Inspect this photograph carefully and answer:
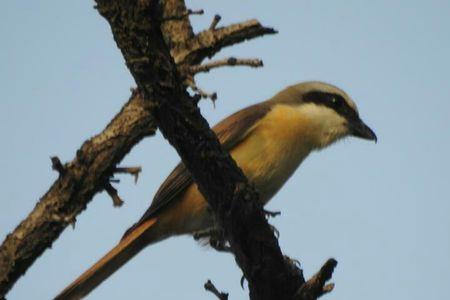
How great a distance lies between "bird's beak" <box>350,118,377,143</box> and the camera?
7.11m

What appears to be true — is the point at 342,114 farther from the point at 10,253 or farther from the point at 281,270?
the point at 10,253

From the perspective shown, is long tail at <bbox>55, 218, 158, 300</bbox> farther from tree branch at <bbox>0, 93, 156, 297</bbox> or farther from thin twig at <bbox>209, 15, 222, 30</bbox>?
thin twig at <bbox>209, 15, 222, 30</bbox>

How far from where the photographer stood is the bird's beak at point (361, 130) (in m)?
7.11

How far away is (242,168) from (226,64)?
164 centimetres

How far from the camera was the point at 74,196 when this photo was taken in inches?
200

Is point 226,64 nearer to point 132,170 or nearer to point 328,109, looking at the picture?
point 132,170

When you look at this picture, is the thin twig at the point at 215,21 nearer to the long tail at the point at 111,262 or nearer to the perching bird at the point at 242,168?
the perching bird at the point at 242,168

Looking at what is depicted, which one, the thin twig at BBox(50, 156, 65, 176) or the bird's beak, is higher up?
the thin twig at BBox(50, 156, 65, 176)

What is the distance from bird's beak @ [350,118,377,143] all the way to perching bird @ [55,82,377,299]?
0.42m

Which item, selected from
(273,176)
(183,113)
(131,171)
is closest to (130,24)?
(183,113)

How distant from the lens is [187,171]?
6.04m

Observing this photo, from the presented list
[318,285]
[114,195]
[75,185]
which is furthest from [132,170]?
[318,285]

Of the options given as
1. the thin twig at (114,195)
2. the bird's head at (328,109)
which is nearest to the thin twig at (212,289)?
the thin twig at (114,195)

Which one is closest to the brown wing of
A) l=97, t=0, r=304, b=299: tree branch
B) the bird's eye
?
the bird's eye
